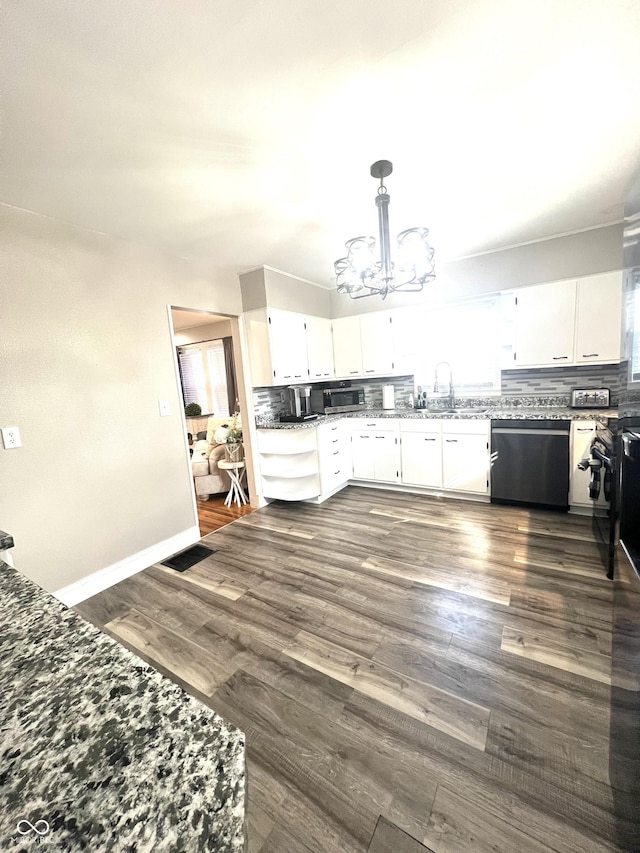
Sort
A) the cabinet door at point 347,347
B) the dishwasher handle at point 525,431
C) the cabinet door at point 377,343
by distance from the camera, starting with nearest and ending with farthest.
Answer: the dishwasher handle at point 525,431 < the cabinet door at point 377,343 < the cabinet door at point 347,347

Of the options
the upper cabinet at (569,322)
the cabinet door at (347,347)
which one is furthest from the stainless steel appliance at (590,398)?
the cabinet door at (347,347)

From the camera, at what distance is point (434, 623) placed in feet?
6.43

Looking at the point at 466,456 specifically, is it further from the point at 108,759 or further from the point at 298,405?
the point at 108,759

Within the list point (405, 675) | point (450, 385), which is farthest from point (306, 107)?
point (450, 385)

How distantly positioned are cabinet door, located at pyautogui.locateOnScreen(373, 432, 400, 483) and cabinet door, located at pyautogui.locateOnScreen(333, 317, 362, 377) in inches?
36.1

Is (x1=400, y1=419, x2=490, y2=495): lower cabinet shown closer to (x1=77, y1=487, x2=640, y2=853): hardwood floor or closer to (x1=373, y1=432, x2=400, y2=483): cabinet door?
(x1=373, y1=432, x2=400, y2=483): cabinet door

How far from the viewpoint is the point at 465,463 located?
3.55 m

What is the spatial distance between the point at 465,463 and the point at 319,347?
2.17 metres

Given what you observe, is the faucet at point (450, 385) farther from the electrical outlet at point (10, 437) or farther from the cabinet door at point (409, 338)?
the electrical outlet at point (10, 437)

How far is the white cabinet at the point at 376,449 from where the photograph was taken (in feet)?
13.0

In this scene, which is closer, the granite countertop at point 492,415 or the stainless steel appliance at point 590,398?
the granite countertop at point 492,415

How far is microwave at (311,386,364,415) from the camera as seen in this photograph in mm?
4285

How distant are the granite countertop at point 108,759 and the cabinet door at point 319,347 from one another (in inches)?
148

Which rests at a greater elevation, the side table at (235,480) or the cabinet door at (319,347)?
the cabinet door at (319,347)
